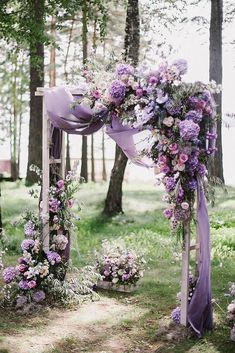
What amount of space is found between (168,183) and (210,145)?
2.07 ft

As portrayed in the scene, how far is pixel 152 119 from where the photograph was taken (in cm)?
591

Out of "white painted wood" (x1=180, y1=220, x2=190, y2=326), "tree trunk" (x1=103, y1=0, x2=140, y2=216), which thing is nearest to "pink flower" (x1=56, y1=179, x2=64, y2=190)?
"white painted wood" (x1=180, y1=220, x2=190, y2=326)

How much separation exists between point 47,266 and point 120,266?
1.21m

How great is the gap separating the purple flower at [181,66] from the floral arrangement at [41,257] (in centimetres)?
245

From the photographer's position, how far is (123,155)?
40.8ft

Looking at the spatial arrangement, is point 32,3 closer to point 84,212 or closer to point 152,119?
point 84,212

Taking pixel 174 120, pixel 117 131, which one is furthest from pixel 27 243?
pixel 174 120

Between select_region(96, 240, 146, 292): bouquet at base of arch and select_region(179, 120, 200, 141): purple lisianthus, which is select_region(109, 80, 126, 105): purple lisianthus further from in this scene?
select_region(96, 240, 146, 292): bouquet at base of arch

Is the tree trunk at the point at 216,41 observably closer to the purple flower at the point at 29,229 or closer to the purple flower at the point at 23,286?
the purple flower at the point at 29,229

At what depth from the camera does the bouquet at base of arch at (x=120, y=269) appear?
310 inches

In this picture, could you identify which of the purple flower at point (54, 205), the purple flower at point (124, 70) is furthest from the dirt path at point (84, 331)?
the purple flower at point (124, 70)

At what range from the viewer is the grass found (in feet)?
20.0

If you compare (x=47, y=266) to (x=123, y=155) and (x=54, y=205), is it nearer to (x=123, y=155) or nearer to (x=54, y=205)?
(x=54, y=205)

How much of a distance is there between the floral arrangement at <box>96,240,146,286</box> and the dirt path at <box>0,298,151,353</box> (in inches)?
22.3
